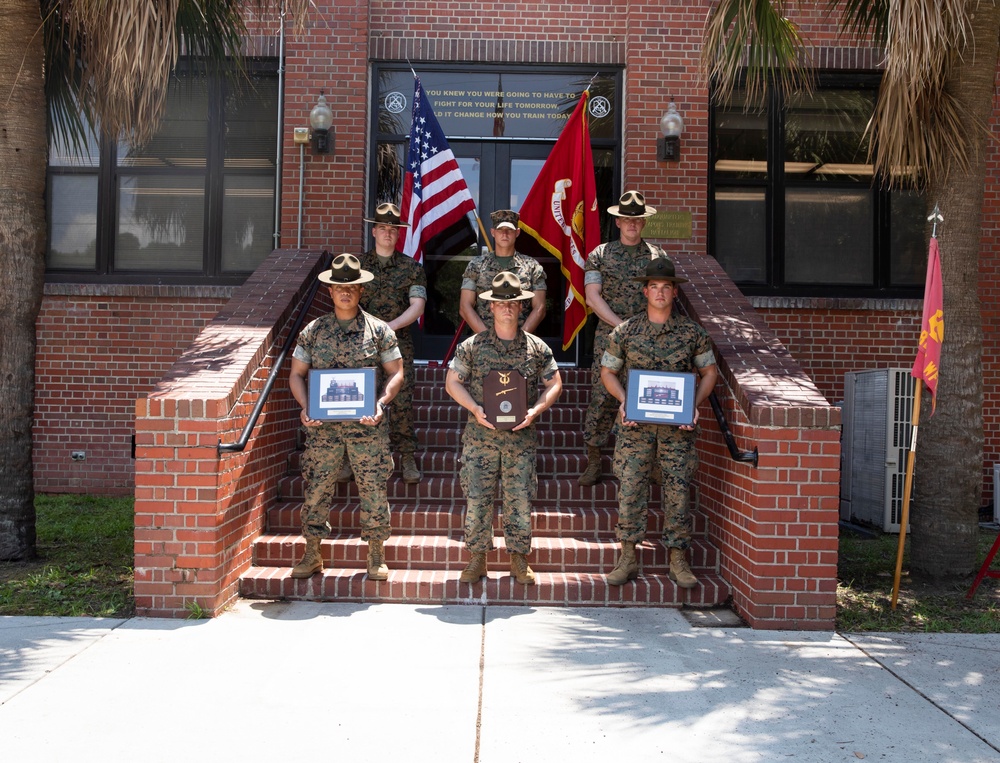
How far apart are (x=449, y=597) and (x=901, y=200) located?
7.11 meters

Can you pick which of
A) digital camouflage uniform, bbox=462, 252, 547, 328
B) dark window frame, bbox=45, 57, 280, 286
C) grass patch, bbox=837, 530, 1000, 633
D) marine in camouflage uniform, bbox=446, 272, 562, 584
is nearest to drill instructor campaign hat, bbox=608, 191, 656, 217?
digital camouflage uniform, bbox=462, 252, 547, 328

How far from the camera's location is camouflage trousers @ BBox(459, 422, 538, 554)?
5816 mm

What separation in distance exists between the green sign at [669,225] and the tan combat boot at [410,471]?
12.5 feet

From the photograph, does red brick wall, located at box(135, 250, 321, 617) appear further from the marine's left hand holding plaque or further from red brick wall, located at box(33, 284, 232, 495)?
red brick wall, located at box(33, 284, 232, 495)

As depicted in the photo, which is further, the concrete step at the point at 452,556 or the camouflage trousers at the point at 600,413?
the camouflage trousers at the point at 600,413

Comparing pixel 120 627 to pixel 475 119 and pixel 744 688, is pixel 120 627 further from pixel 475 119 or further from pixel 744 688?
pixel 475 119

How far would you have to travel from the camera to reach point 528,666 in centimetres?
462

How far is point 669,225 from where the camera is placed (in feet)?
30.4

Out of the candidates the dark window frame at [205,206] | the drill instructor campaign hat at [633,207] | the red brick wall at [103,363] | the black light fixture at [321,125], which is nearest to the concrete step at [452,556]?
the drill instructor campaign hat at [633,207]

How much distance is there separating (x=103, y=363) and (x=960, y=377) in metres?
8.05

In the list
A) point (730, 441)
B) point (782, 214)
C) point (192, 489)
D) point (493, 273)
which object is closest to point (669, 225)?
point (782, 214)

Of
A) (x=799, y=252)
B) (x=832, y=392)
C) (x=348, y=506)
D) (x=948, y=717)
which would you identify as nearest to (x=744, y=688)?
(x=948, y=717)

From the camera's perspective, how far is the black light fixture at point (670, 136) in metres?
9.02

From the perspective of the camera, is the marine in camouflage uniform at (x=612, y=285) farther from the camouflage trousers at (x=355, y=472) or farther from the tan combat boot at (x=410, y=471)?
the camouflage trousers at (x=355, y=472)
